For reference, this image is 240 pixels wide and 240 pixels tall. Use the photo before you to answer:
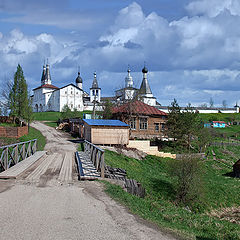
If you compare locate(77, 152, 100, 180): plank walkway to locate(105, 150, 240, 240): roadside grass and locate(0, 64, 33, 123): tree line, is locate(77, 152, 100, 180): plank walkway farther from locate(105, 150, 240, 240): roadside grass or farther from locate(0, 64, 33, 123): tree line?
locate(0, 64, 33, 123): tree line

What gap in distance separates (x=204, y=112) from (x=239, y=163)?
66.7m

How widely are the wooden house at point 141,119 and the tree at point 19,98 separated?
1172 cm

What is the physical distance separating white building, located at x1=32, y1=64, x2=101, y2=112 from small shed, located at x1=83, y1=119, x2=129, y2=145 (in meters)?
53.4

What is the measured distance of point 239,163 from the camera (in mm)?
25500

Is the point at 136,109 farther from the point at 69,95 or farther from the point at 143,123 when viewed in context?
the point at 69,95

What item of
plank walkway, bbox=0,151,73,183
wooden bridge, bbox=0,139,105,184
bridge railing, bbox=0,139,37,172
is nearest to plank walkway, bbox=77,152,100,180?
wooden bridge, bbox=0,139,105,184

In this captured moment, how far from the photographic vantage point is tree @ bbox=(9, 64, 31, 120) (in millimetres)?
33750

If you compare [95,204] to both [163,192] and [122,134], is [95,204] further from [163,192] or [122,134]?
[122,134]

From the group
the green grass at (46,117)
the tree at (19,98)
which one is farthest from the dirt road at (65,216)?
the green grass at (46,117)

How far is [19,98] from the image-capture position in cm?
3406

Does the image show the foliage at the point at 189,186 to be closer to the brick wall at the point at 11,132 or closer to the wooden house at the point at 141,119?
the brick wall at the point at 11,132

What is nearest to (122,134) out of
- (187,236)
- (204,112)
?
(187,236)

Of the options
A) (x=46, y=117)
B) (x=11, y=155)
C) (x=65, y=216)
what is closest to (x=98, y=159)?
(x=11, y=155)

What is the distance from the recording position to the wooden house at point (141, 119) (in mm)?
35688
